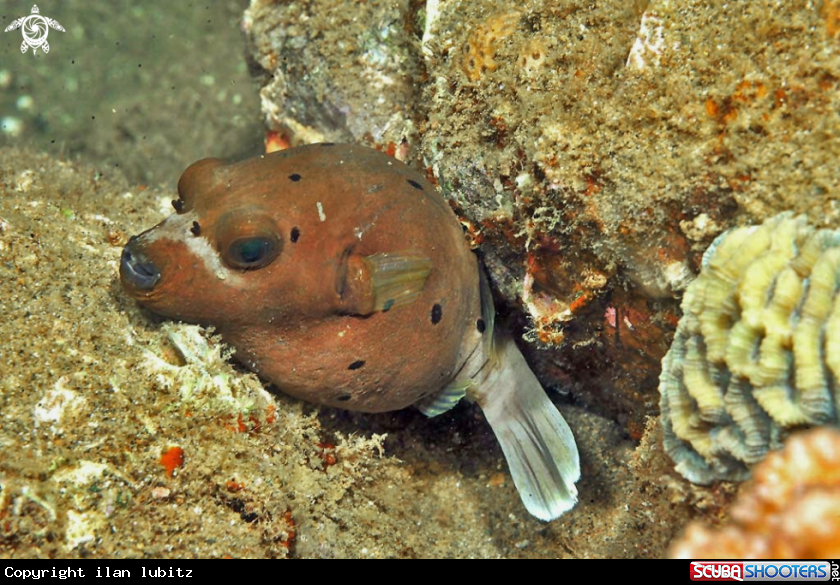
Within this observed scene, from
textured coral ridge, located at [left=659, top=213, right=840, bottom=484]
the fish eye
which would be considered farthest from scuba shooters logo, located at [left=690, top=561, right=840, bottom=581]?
the fish eye

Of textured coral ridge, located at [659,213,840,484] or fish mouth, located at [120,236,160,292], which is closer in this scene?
textured coral ridge, located at [659,213,840,484]

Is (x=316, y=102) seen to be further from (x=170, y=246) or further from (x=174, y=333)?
(x=174, y=333)

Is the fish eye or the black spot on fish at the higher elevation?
the fish eye

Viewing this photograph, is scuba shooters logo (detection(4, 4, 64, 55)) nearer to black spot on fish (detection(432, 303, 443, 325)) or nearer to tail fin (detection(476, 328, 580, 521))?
black spot on fish (detection(432, 303, 443, 325))

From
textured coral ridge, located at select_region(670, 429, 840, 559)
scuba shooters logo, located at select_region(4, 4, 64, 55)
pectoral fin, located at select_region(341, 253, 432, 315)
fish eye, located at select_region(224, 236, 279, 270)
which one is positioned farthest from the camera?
scuba shooters logo, located at select_region(4, 4, 64, 55)

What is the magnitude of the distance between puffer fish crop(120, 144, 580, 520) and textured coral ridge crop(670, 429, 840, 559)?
6.45 ft

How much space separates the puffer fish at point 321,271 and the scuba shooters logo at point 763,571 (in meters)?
1.98

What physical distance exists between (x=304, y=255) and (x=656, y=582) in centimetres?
242

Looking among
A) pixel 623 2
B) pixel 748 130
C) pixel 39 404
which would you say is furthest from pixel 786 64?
pixel 39 404

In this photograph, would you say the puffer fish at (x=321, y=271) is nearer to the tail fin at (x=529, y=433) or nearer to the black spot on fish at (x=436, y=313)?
the black spot on fish at (x=436, y=313)

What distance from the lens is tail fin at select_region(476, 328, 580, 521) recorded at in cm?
407

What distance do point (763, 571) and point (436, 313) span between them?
2.16 metres

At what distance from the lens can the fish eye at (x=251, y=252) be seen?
121 inches

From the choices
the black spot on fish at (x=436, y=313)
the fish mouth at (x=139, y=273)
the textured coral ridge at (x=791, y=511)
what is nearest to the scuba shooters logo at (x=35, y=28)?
the fish mouth at (x=139, y=273)
